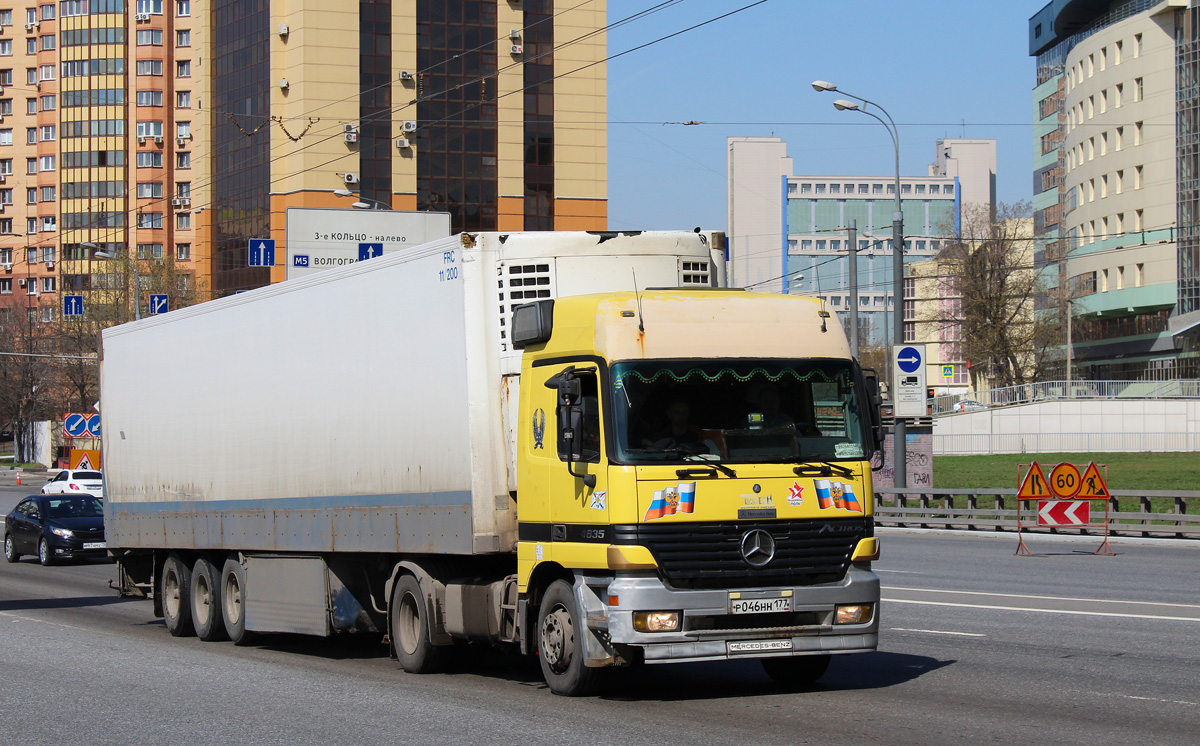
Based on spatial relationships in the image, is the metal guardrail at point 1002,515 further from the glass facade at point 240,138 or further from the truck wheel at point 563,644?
the glass facade at point 240,138

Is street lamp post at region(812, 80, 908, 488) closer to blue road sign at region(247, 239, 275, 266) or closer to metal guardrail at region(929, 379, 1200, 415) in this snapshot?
blue road sign at region(247, 239, 275, 266)

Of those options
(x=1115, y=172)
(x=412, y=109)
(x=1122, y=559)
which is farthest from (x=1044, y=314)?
(x=1122, y=559)

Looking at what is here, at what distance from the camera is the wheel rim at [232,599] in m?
14.8

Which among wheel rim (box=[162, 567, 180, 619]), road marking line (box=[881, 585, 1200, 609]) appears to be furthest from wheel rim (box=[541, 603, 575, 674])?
road marking line (box=[881, 585, 1200, 609])

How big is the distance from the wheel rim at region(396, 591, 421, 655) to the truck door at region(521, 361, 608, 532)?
2165mm

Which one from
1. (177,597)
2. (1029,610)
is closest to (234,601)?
(177,597)

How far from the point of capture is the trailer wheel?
52.3 feet

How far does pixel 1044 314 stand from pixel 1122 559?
69.5 meters

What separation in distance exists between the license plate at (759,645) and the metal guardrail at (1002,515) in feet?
54.7

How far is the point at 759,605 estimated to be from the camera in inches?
372

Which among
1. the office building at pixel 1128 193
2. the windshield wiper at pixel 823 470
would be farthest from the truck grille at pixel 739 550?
the office building at pixel 1128 193

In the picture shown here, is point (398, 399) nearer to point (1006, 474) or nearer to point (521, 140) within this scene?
point (1006, 474)

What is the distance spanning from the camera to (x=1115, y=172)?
86062 millimetres

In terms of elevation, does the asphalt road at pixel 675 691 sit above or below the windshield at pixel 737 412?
below
